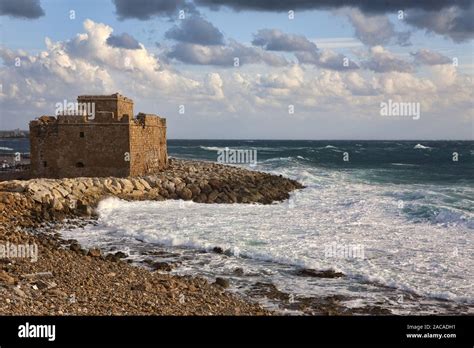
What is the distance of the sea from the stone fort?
114 inches

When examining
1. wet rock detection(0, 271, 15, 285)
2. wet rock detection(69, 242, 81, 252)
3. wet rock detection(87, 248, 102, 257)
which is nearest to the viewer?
wet rock detection(0, 271, 15, 285)

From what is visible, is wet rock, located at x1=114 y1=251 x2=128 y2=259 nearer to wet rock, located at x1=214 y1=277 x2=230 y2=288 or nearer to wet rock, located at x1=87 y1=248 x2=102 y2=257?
wet rock, located at x1=87 y1=248 x2=102 y2=257

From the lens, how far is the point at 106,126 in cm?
2053

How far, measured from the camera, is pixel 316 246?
40.3 ft

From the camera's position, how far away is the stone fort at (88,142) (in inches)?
811

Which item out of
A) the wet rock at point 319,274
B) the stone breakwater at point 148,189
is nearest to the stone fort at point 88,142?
the stone breakwater at point 148,189

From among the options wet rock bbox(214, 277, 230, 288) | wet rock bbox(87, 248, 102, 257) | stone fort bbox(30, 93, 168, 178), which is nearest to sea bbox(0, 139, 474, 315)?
wet rock bbox(214, 277, 230, 288)

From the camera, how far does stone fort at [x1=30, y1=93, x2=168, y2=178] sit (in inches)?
811

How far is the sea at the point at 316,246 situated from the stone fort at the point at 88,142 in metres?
2.90

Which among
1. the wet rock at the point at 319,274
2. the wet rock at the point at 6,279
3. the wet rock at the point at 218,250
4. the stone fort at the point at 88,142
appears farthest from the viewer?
the stone fort at the point at 88,142

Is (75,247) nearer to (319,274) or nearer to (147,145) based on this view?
(319,274)

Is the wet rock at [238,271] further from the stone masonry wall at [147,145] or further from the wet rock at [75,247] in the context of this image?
the stone masonry wall at [147,145]
